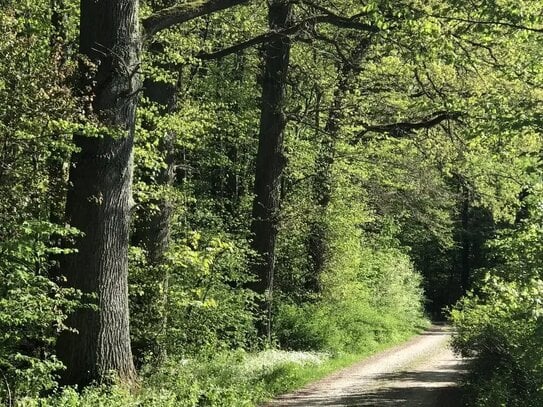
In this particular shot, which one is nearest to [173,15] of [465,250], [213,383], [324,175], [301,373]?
[213,383]

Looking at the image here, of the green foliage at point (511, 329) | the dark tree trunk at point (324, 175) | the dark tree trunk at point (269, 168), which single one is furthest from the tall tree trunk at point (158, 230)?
the dark tree trunk at point (324, 175)

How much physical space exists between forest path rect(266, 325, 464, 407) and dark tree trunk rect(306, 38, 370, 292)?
3.39 metres

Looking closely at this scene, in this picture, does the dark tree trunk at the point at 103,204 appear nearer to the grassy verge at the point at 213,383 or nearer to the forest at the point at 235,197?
the forest at the point at 235,197

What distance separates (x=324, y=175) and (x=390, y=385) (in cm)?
749

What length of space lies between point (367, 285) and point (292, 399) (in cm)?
1502

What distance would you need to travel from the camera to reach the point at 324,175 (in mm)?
19125

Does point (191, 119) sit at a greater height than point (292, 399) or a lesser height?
greater

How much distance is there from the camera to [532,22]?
8.11 metres

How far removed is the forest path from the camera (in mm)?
11370

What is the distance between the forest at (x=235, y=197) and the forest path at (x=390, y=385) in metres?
0.60

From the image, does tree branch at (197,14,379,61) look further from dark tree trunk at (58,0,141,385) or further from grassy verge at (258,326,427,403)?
grassy verge at (258,326,427,403)

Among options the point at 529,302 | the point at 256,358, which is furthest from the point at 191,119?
the point at 529,302

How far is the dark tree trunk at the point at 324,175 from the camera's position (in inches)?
660

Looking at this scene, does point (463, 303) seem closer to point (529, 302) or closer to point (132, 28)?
point (529, 302)
